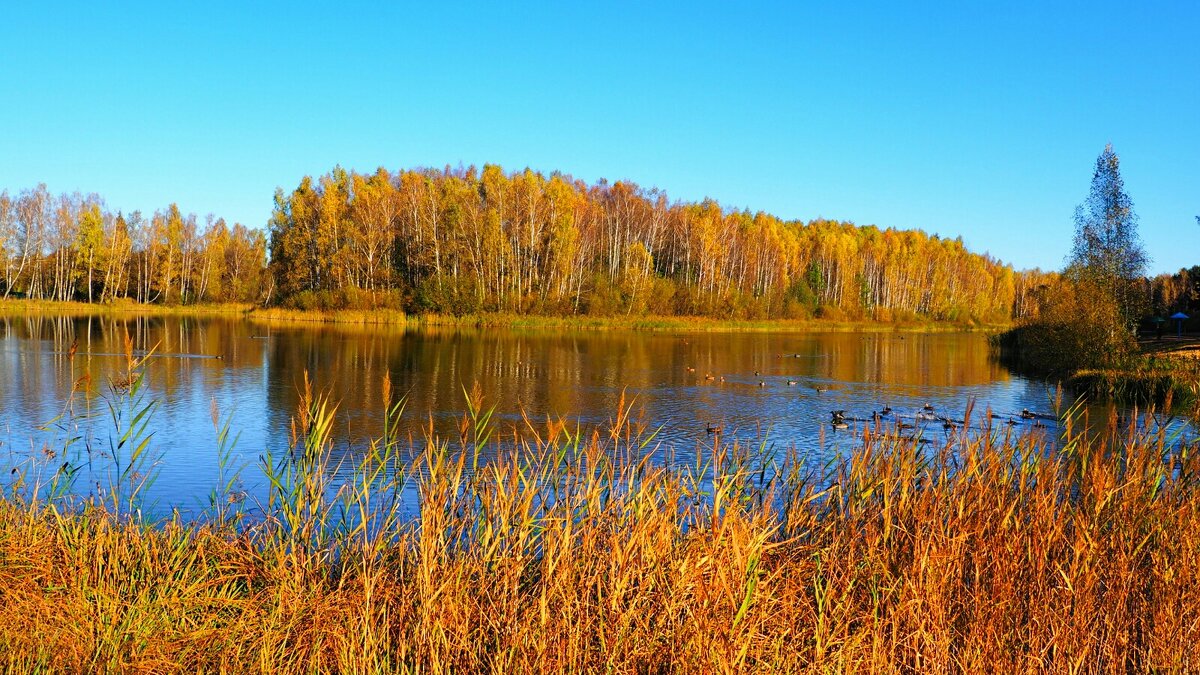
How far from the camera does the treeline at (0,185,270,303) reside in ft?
232

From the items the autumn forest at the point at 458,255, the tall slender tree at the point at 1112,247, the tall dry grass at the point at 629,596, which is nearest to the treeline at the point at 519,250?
the autumn forest at the point at 458,255

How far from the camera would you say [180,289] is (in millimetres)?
78938

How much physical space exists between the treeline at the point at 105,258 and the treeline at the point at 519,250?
1179 centimetres

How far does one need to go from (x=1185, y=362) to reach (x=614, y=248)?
49.4 m

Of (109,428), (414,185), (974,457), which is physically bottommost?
(109,428)

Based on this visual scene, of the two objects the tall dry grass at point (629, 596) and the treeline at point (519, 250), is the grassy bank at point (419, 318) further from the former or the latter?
the tall dry grass at point (629, 596)

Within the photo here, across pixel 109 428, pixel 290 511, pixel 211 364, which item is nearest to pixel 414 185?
pixel 211 364

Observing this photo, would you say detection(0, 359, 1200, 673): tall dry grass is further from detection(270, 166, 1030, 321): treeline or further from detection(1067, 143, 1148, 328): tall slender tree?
detection(270, 166, 1030, 321): treeline

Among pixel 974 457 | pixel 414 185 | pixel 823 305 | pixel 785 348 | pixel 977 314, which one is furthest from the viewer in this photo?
pixel 977 314

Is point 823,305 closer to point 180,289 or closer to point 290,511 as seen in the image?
point 180,289

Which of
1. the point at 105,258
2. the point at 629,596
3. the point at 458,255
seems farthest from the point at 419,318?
the point at 629,596

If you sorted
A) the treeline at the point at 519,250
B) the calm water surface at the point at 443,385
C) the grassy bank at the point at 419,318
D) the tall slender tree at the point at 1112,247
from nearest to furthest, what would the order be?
the calm water surface at the point at 443,385 < the tall slender tree at the point at 1112,247 < the grassy bank at the point at 419,318 < the treeline at the point at 519,250

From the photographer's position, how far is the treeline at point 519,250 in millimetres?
60750

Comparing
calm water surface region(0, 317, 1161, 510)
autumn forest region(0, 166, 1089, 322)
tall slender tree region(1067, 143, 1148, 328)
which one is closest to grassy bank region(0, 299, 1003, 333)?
autumn forest region(0, 166, 1089, 322)
